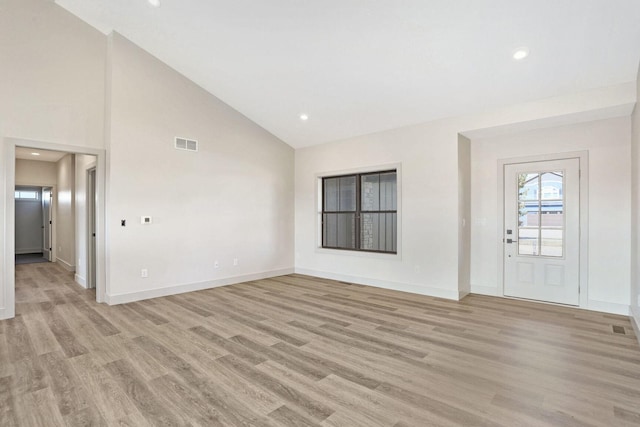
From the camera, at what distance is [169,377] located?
2574 millimetres

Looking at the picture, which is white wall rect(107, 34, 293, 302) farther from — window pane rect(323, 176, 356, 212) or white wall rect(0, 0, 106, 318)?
window pane rect(323, 176, 356, 212)

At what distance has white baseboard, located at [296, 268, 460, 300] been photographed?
16.3 feet

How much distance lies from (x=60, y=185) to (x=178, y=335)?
7.21 m

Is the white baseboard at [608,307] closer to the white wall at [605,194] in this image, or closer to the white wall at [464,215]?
the white wall at [605,194]

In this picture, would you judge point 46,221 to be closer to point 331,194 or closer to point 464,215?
point 331,194

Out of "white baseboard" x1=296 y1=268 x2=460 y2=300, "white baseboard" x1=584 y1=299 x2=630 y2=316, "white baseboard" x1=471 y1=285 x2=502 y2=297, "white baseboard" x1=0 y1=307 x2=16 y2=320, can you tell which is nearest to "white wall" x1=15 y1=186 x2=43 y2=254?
"white baseboard" x1=0 y1=307 x2=16 y2=320

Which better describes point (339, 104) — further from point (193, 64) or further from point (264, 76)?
point (193, 64)

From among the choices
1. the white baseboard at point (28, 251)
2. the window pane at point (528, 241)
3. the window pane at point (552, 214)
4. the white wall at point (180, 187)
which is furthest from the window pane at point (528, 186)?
the white baseboard at point (28, 251)

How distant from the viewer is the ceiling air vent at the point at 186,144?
5.27 metres

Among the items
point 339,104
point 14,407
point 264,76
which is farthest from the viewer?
point 339,104

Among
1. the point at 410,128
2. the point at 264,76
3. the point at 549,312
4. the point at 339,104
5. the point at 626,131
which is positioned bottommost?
the point at 549,312

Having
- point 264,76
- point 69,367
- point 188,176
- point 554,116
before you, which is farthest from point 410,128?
point 69,367

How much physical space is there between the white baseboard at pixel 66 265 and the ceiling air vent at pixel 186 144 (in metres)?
4.25

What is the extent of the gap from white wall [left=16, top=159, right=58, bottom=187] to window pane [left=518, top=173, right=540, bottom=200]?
10.6 m
